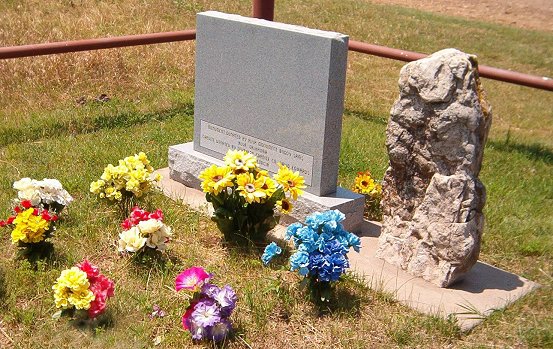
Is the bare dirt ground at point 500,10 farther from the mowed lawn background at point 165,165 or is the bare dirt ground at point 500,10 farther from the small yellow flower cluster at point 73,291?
the small yellow flower cluster at point 73,291

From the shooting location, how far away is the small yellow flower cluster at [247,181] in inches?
175

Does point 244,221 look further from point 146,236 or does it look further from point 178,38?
point 178,38

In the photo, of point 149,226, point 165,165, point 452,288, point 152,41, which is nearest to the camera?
point 149,226

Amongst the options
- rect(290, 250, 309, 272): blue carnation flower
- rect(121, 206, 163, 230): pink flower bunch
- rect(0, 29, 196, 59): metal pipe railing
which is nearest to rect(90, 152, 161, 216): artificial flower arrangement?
rect(121, 206, 163, 230): pink flower bunch

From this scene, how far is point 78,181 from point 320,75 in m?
2.26

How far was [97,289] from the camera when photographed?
376 cm

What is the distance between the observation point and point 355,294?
13.8 ft

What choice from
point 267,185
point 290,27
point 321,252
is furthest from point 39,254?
point 290,27

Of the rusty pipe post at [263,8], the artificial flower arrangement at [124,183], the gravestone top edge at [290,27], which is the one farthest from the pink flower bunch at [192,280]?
the rusty pipe post at [263,8]

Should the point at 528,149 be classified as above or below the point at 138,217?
below

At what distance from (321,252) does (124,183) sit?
5.77 ft

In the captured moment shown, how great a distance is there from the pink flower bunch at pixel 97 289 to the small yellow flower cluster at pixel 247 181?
3.12 feet

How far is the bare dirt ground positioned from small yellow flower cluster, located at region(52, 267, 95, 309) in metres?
16.5

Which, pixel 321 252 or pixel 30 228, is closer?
pixel 321 252
